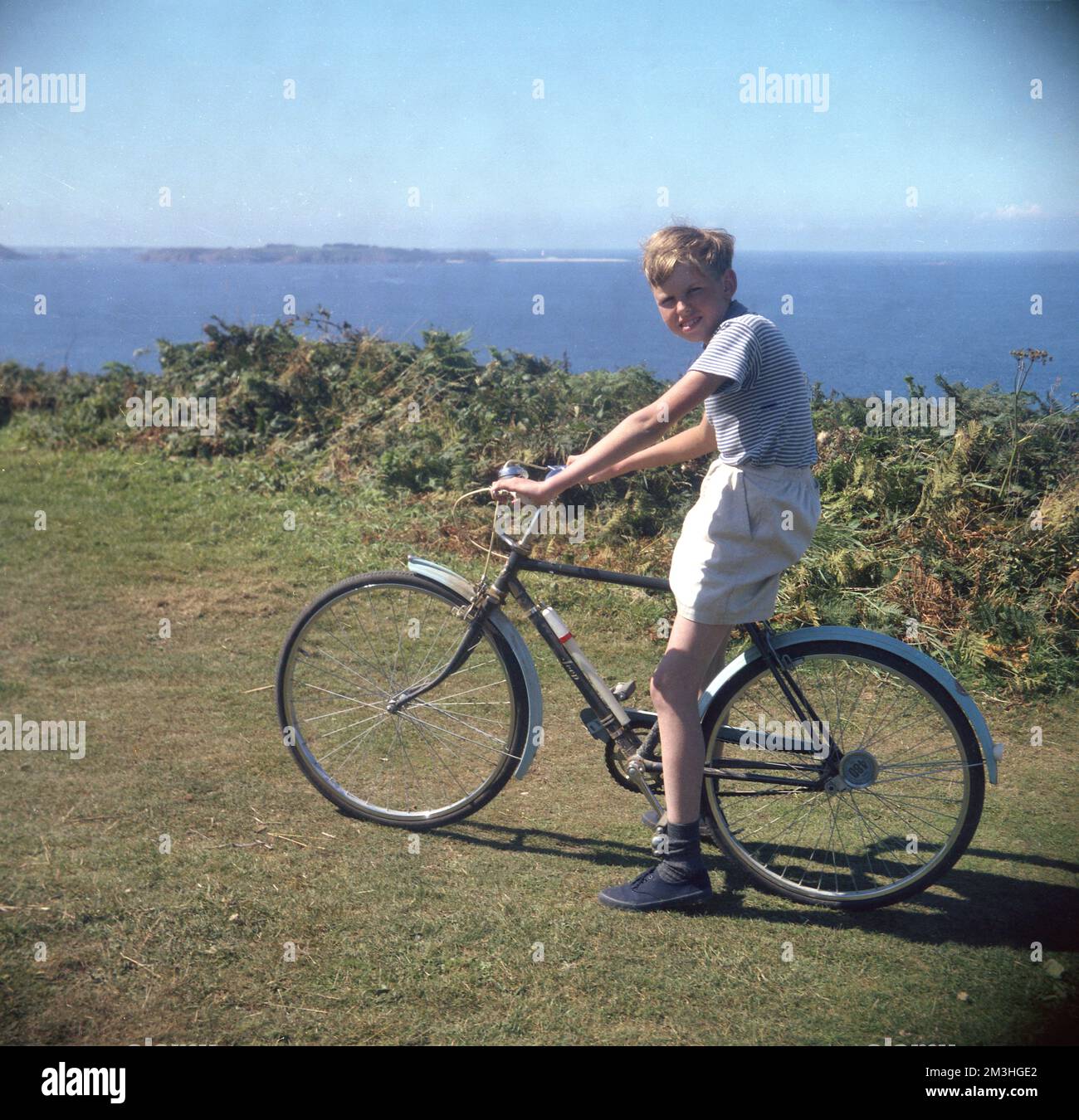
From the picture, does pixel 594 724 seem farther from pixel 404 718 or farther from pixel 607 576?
pixel 404 718

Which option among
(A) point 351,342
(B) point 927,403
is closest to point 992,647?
(B) point 927,403

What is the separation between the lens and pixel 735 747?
3.70 meters

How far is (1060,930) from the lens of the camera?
3.40m

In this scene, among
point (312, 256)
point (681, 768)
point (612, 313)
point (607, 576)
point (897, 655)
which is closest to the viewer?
point (897, 655)

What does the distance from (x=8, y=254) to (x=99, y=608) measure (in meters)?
3.88

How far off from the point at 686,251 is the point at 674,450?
27.1 inches

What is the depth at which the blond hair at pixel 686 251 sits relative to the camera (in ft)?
10.8

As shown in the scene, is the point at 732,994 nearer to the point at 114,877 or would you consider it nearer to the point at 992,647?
the point at 114,877

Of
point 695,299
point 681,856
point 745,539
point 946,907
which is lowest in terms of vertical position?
point 946,907

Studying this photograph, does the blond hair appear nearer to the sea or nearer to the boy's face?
the boy's face

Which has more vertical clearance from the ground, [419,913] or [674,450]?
[674,450]

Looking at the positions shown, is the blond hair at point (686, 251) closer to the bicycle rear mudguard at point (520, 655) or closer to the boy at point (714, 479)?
the boy at point (714, 479)

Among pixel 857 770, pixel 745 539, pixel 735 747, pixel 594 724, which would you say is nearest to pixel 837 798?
pixel 857 770

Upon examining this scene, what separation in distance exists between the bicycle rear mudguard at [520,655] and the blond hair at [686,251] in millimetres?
1233
